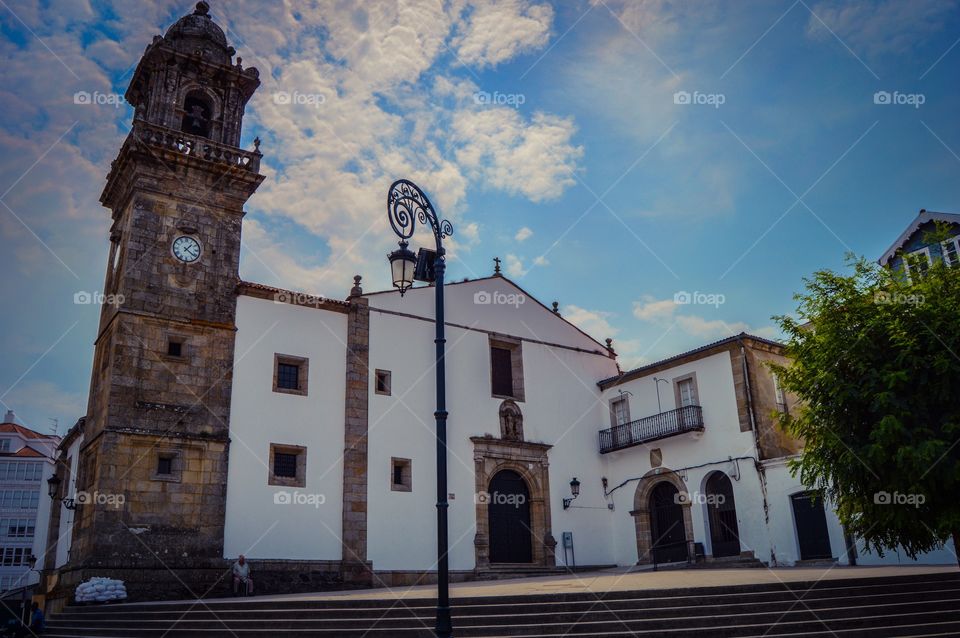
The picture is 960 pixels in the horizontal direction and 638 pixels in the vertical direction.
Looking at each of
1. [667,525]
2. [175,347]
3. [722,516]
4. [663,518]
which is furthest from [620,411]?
[175,347]

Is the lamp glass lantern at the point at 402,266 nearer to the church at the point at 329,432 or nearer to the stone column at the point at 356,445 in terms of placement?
the church at the point at 329,432

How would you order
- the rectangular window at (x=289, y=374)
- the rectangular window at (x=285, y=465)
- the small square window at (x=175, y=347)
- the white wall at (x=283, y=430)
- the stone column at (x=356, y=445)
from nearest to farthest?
the white wall at (x=283, y=430) < the small square window at (x=175, y=347) < the rectangular window at (x=285, y=465) < the stone column at (x=356, y=445) < the rectangular window at (x=289, y=374)

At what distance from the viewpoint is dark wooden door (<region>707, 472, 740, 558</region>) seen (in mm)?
20016

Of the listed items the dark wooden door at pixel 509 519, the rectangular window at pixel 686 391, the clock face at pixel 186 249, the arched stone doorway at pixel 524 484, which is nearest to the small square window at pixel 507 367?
the arched stone doorway at pixel 524 484

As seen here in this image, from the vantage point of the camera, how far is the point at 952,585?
1218 centimetres

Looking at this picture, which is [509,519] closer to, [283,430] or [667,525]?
[667,525]

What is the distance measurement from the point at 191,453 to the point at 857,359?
43.8ft

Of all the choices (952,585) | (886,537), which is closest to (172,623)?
(886,537)

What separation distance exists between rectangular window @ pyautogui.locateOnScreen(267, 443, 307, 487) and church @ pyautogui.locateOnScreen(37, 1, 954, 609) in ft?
0.21

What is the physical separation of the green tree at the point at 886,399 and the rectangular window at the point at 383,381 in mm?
10410

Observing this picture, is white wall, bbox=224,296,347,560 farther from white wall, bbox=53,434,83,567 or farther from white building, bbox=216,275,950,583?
white wall, bbox=53,434,83,567

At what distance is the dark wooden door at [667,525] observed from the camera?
21281 mm

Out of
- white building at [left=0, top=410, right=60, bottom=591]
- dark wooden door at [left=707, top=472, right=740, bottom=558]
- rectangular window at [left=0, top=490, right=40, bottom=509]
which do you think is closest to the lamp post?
dark wooden door at [left=707, top=472, right=740, bottom=558]

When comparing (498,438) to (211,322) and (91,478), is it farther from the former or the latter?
(91,478)
